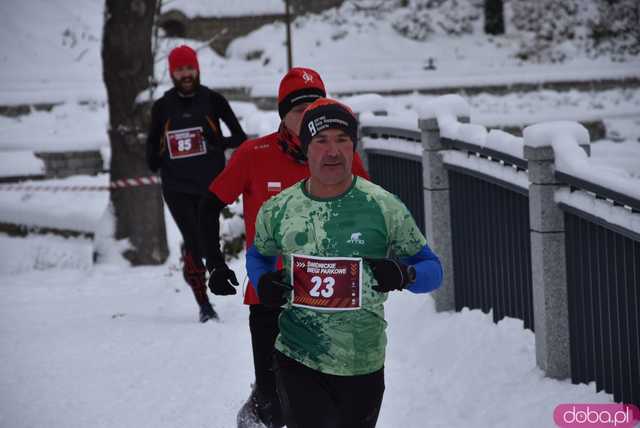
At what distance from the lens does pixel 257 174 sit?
16.1 ft

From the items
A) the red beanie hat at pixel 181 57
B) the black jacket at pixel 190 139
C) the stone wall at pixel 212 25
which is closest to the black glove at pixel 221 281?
the black jacket at pixel 190 139

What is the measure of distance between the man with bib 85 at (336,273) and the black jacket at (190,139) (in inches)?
174

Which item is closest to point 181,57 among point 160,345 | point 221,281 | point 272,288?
point 160,345

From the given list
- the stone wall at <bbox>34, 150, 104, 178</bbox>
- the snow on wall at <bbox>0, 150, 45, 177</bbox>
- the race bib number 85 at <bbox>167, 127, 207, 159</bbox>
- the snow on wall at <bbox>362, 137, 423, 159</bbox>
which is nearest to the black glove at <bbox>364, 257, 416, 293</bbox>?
the snow on wall at <bbox>362, 137, 423, 159</bbox>

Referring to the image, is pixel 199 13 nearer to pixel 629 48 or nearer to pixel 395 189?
pixel 629 48

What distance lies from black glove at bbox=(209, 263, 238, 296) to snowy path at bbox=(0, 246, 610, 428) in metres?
1.65

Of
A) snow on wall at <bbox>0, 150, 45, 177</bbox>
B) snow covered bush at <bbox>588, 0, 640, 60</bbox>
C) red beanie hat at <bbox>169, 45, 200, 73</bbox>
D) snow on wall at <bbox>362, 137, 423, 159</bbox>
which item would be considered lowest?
snow on wall at <bbox>0, 150, 45, 177</bbox>

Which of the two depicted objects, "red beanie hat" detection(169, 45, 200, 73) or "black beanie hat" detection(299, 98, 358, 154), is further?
"red beanie hat" detection(169, 45, 200, 73)

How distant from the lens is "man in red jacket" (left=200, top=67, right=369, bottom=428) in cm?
480

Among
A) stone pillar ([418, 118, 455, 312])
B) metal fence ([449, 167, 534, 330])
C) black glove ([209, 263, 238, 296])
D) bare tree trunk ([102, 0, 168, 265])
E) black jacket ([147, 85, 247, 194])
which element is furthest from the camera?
bare tree trunk ([102, 0, 168, 265])

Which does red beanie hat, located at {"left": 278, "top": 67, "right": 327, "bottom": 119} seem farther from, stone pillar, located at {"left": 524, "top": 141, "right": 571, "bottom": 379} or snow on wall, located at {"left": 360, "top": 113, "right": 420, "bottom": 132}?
snow on wall, located at {"left": 360, "top": 113, "right": 420, "bottom": 132}

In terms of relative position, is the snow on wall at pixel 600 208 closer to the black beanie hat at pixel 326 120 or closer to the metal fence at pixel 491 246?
the metal fence at pixel 491 246

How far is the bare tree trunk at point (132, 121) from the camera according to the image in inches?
492

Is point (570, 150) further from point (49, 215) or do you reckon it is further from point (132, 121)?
point (49, 215)
